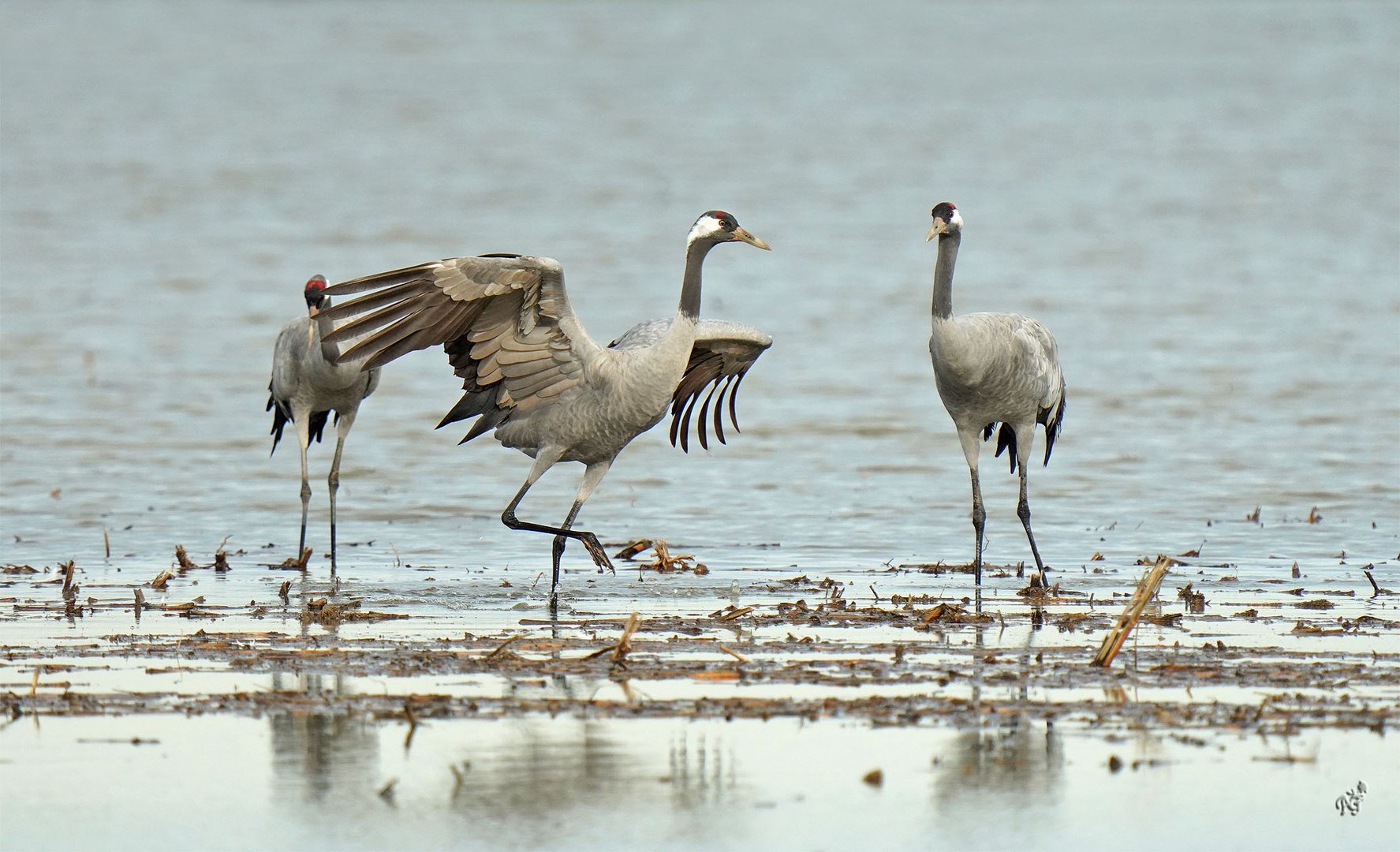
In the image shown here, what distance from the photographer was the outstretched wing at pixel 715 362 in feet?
33.1

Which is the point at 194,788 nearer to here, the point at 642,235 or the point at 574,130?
the point at 642,235

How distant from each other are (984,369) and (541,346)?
7.07ft

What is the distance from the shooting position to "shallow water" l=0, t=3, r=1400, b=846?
9500 mm

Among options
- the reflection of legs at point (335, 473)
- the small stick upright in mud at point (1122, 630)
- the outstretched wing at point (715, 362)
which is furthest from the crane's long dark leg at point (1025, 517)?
the reflection of legs at point (335, 473)

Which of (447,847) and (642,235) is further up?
(642,235)

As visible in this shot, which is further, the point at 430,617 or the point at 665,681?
the point at 430,617

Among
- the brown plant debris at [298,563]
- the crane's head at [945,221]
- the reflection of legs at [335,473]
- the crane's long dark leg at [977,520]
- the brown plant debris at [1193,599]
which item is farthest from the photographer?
the reflection of legs at [335,473]

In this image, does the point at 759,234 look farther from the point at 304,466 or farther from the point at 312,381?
the point at 304,466

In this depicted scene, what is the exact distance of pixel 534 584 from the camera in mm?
9539

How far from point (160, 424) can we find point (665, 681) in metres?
9.69

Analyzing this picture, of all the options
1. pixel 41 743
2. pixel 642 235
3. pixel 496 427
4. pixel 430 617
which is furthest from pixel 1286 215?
pixel 41 743

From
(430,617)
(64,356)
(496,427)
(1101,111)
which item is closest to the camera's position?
(430,617)

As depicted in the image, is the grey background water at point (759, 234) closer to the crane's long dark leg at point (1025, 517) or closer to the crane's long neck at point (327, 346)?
the crane's long dark leg at point (1025, 517)

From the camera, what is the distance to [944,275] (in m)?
9.88
